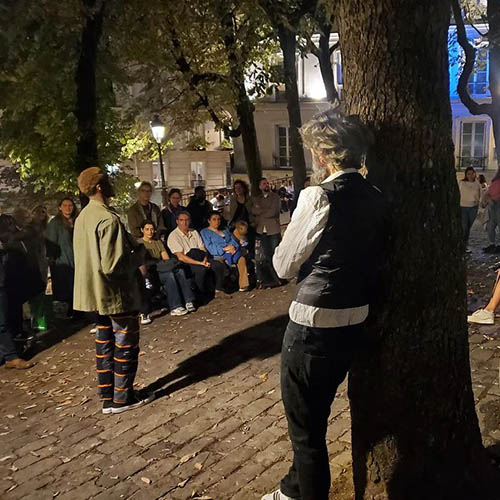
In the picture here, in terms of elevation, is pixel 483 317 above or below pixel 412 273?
below

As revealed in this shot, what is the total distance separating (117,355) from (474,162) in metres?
32.0

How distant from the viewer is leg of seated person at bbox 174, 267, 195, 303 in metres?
8.67

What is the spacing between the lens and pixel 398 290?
3000 millimetres

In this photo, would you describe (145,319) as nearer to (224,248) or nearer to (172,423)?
(224,248)

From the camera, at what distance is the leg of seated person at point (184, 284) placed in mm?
8672

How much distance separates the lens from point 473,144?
34.5 m

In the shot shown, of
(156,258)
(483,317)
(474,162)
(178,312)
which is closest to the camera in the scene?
(483,317)

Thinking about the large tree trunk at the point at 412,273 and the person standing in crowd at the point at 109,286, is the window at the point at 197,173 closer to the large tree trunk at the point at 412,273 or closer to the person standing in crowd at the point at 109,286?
the person standing in crowd at the point at 109,286

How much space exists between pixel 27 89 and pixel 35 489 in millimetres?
7728

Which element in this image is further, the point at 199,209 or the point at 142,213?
the point at 199,209

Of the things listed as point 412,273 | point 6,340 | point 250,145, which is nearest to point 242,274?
point 6,340

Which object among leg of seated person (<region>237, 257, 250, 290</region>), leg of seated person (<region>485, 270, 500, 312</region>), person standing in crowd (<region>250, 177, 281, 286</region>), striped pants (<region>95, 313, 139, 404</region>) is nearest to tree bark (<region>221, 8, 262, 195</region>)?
person standing in crowd (<region>250, 177, 281, 286</region>)

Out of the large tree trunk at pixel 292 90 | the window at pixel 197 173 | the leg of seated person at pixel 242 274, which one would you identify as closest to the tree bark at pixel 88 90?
the leg of seated person at pixel 242 274

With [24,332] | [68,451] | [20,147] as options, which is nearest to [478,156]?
[20,147]
